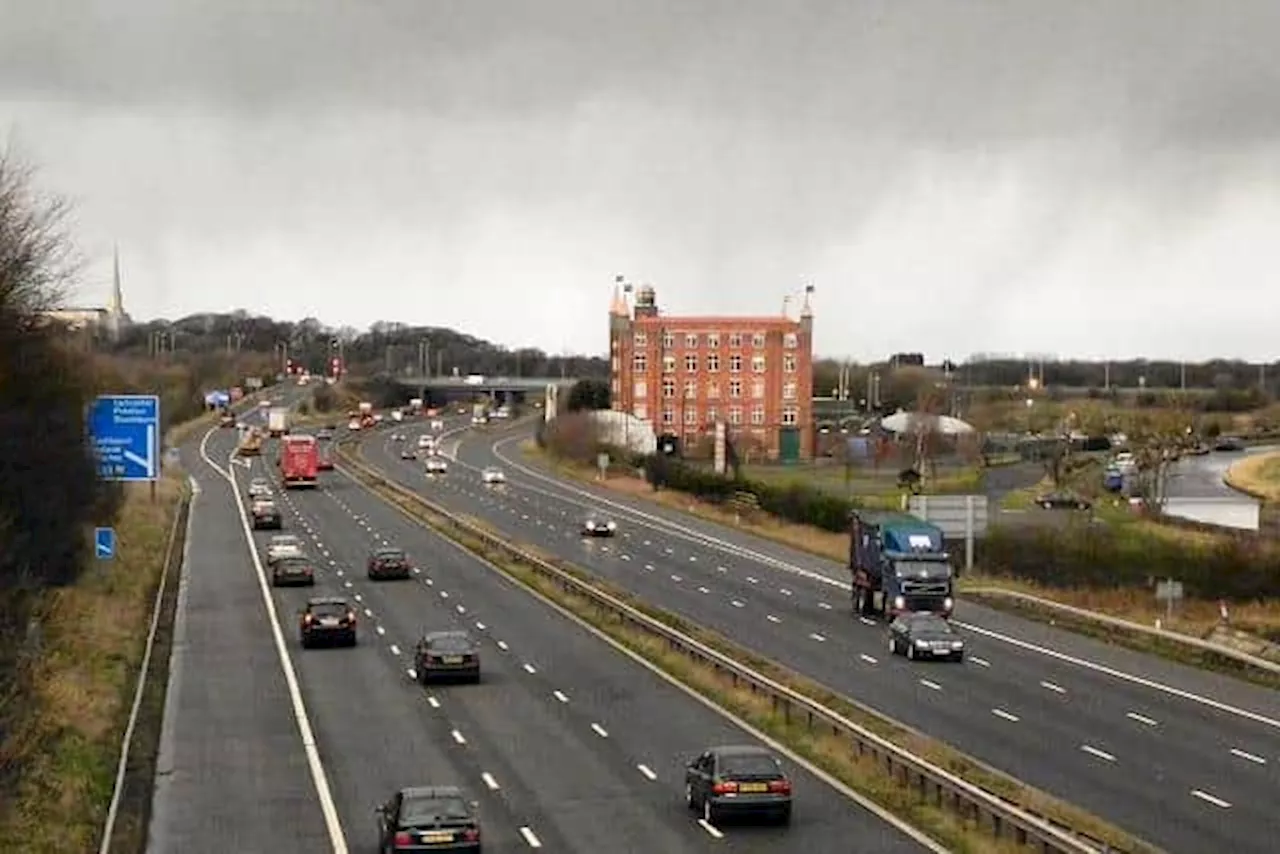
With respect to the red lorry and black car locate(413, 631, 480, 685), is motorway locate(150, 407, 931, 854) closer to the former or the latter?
black car locate(413, 631, 480, 685)

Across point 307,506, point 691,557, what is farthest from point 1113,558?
point 307,506

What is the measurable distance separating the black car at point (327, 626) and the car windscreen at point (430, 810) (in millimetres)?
26712

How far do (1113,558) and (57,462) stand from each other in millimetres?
36011

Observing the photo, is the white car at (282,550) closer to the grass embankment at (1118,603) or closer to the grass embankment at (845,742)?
the grass embankment at (845,742)

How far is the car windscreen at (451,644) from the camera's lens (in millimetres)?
45000

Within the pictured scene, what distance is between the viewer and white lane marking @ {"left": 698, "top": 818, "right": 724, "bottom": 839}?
90.7 feet

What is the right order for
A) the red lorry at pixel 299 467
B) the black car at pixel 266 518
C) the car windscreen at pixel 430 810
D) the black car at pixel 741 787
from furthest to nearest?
the red lorry at pixel 299 467
the black car at pixel 266 518
the black car at pixel 741 787
the car windscreen at pixel 430 810

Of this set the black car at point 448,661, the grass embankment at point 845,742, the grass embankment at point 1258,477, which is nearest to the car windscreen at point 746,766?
the grass embankment at point 845,742

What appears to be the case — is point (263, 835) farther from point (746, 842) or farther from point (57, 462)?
point (57, 462)

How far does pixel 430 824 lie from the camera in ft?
81.9

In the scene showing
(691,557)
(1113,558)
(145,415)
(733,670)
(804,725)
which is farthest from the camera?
(691,557)

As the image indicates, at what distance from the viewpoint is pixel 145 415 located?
54938mm

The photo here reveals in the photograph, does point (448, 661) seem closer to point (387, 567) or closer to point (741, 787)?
point (741, 787)

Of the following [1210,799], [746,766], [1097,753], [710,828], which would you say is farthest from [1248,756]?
[710,828]
